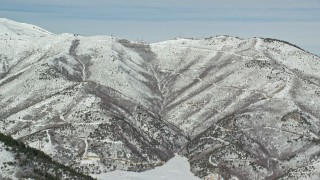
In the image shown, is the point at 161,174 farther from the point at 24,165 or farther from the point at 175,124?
the point at 24,165

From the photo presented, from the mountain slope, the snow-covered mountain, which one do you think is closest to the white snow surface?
the snow-covered mountain

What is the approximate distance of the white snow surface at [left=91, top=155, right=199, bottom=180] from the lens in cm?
13550

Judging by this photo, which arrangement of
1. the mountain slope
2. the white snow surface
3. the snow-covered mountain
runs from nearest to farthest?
1. the mountain slope
2. the white snow surface
3. the snow-covered mountain

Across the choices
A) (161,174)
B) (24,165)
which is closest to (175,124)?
(161,174)

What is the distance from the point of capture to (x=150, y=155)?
14975cm

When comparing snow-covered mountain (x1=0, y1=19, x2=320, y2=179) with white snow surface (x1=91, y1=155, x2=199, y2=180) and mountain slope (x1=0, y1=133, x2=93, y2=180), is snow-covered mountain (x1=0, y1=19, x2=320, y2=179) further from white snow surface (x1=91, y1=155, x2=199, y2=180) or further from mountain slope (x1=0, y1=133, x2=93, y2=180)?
mountain slope (x1=0, y1=133, x2=93, y2=180)

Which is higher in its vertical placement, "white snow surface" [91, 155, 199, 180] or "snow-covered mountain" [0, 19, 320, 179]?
"snow-covered mountain" [0, 19, 320, 179]

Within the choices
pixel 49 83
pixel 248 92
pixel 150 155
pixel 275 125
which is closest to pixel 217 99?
pixel 248 92

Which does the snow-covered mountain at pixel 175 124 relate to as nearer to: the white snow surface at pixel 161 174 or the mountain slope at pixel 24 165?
the white snow surface at pixel 161 174

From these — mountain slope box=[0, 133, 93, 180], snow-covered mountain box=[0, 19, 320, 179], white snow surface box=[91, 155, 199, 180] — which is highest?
snow-covered mountain box=[0, 19, 320, 179]

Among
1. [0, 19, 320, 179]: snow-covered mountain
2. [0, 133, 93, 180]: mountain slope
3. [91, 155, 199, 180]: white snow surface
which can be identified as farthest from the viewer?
[0, 19, 320, 179]: snow-covered mountain

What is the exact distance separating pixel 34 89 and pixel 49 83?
5.82 metres

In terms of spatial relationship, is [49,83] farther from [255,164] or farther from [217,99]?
[255,164]

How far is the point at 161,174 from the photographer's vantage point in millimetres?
139625
